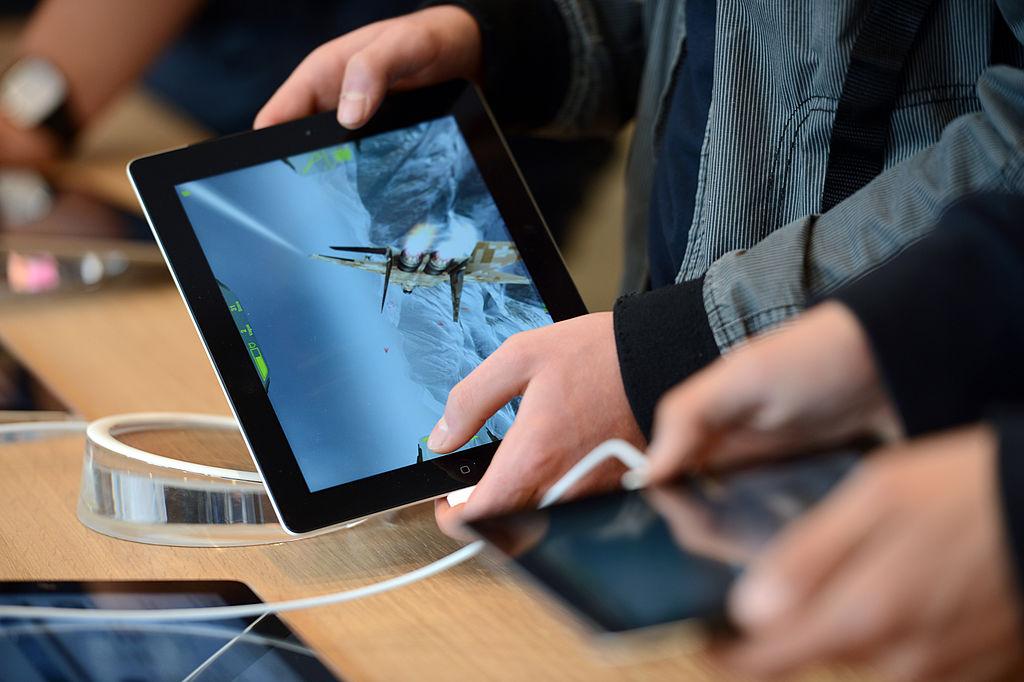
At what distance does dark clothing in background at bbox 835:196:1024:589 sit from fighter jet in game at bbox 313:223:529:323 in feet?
0.81

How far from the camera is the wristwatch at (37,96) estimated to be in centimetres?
107

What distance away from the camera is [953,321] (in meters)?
0.34

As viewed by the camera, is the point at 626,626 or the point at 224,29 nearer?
the point at 626,626

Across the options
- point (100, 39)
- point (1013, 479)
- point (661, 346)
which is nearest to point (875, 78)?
point (661, 346)

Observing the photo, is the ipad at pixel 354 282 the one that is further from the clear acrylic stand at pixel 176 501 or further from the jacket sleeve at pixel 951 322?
the jacket sleeve at pixel 951 322

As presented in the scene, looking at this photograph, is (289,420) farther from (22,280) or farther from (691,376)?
(22,280)

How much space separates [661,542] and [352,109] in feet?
1.23

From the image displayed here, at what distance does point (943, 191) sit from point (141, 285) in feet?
2.13

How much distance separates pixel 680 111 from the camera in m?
0.68

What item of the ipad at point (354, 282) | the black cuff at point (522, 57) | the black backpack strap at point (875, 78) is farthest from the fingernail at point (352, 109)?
the black backpack strap at point (875, 78)

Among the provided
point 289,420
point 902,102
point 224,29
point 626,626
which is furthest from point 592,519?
point 224,29

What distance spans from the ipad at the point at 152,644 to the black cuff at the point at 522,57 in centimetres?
44

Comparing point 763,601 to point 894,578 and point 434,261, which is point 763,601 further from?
point 434,261

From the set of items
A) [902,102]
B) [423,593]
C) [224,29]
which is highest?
[224,29]
